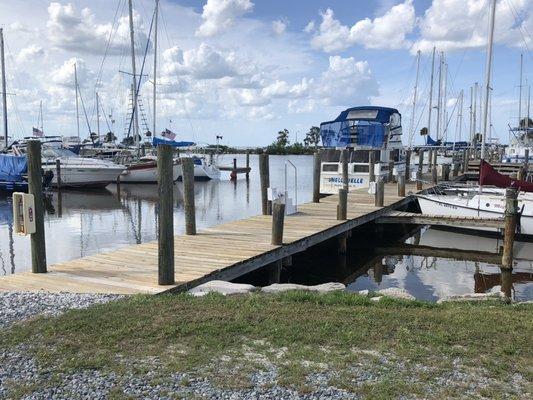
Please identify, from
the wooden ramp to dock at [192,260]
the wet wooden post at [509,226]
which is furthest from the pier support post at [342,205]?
the wet wooden post at [509,226]

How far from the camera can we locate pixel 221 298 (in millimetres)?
7230

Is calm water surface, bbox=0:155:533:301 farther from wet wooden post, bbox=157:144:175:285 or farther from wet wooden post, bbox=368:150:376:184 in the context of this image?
wet wooden post, bbox=157:144:175:285

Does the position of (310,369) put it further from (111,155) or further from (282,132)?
A: (282,132)

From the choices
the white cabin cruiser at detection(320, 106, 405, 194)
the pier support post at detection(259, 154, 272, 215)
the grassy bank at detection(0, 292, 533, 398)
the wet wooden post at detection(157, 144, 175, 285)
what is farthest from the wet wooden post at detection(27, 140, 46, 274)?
the white cabin cruiser at detection(320, 106, 405, 194)

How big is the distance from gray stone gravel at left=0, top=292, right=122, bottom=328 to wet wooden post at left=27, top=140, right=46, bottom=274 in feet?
4.54

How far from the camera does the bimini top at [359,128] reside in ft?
86.9

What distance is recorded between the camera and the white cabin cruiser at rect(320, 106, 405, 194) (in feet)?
85.2

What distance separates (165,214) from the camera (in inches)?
320

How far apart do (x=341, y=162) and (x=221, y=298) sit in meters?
18.7

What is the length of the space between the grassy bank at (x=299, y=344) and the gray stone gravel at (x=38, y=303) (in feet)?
1.12

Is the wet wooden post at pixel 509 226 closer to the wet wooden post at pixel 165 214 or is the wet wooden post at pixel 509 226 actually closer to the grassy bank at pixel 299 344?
the grassy bank at pixel 299 344

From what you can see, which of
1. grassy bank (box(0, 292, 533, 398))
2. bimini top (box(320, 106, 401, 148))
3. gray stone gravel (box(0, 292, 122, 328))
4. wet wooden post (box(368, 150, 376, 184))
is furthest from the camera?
bimini top (box(320, 106, 401, 148))

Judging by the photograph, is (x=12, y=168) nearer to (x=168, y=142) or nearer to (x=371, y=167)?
(x=168, y=142)

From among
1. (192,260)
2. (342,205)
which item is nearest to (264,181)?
(342,205)
